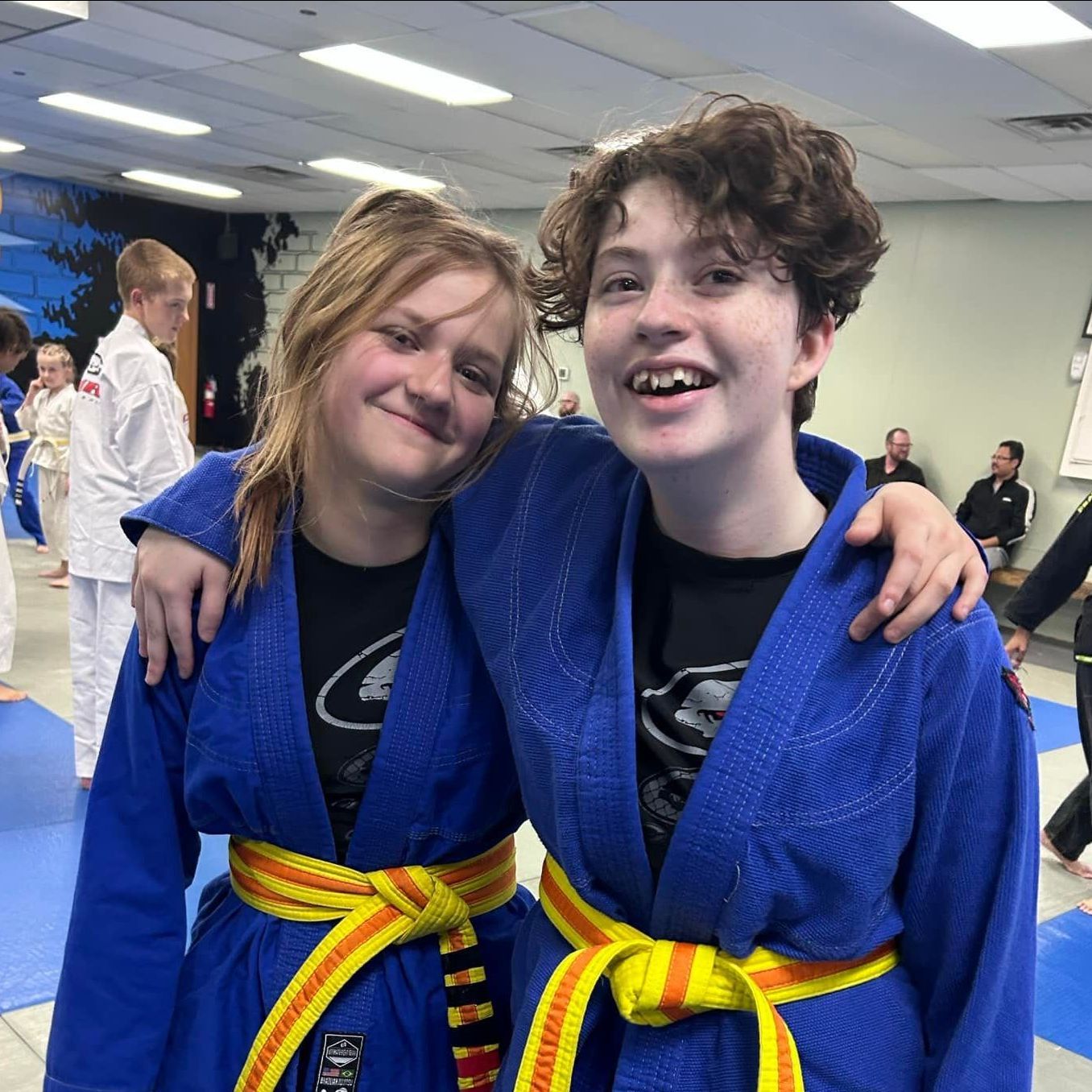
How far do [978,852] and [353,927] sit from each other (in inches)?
27.8

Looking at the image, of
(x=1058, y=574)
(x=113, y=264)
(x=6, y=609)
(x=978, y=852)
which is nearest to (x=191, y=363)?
(x=113, y=264)

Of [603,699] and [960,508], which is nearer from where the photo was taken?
[603,699]

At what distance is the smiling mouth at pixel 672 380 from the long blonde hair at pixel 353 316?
38 centimetres

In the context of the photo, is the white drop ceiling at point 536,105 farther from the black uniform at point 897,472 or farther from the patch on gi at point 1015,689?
the black uniform at point 897,472

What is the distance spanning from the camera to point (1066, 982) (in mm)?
3123

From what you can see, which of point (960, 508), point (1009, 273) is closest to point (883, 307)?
point (1009, 273)

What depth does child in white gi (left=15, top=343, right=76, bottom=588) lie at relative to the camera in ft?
22.9

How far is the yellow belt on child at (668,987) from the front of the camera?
3.33 feet

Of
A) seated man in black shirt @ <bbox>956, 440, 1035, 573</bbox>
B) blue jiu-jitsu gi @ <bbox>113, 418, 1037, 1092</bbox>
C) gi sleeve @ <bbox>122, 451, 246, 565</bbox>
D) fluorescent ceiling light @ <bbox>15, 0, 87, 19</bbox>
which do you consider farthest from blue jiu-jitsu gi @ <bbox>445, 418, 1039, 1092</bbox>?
seated man in black shirt @ <bbox>956, 440, 1035, 573</bbox>

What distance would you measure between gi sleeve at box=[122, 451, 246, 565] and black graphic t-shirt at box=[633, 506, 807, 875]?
0.53m

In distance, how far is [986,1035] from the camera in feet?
3.28

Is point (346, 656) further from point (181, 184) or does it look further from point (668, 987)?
point (181, 184)

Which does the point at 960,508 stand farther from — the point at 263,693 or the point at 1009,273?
the point at 263,693

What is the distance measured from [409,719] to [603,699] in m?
0.29
